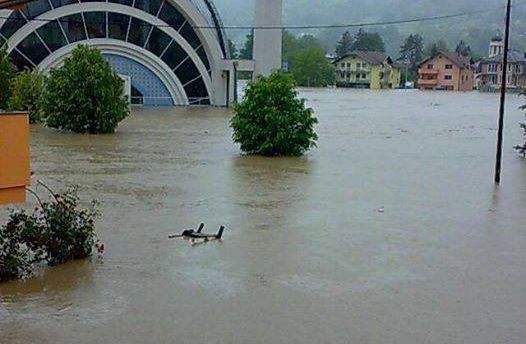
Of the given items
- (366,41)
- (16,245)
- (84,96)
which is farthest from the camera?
(366,41)

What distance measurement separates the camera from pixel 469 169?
640 inches

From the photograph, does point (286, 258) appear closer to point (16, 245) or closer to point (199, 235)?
point (199, 235)

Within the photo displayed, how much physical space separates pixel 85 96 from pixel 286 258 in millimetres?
15163

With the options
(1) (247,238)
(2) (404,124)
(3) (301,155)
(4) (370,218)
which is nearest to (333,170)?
(3) (301,155)

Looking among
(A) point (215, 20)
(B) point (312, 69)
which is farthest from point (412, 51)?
(A) point (215, 20)

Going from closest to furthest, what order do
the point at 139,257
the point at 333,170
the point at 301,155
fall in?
the point at 139,257 → the point at 333,170 → the point at 301,155

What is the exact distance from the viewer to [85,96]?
21.8 meters

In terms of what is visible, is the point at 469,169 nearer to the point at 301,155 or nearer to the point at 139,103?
the point at 301,155

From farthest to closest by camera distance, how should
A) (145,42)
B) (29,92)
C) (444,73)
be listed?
(444,73)
(145,42)
(29,92)

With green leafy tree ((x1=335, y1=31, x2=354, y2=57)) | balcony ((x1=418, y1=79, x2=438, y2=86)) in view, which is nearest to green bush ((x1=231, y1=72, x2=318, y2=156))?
balcony ((x1=418, y1=79, x2=438, y2=86))

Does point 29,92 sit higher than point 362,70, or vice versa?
point 362,70

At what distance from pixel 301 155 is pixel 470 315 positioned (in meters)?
11.8

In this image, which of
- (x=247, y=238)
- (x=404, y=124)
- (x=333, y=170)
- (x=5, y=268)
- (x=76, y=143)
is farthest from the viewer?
(x=404, y=124)

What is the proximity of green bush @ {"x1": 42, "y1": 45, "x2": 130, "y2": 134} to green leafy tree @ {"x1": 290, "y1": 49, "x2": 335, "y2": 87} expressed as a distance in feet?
236
